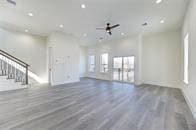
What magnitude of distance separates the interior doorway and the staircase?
640 cm

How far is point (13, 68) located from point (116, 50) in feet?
24.5

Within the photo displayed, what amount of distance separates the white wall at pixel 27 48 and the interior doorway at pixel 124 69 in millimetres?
5734

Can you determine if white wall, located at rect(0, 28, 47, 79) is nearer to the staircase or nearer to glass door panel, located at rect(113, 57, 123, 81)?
the staircase

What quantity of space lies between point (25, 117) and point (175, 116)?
3.98m

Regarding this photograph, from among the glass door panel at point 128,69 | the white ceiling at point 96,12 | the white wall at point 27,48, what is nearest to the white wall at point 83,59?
the white wall at point 27,48

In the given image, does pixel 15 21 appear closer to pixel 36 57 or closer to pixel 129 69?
pixel 36 57

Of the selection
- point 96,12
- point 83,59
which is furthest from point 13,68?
point 96,12

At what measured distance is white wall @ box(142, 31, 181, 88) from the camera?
6297 mm

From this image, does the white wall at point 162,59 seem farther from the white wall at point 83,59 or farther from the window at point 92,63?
the white wall at point 83,59

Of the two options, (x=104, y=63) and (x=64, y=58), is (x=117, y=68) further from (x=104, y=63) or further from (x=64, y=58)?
(x=64, y=58)

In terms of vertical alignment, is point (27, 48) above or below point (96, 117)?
above

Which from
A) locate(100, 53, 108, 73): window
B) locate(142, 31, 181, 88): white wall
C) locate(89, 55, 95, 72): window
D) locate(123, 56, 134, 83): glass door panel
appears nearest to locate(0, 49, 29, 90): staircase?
locate(89, 55, 95, 72): window

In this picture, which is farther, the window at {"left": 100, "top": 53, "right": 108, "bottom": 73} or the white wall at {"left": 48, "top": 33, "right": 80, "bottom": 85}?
the window at {"left": 100, "top": 53, "right": 108, "bottom": 73}

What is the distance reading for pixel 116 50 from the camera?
8656 millimetres
